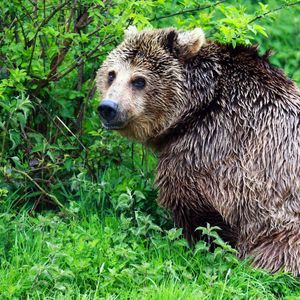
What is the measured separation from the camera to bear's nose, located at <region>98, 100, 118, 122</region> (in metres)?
6.70

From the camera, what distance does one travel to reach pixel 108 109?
6.72m

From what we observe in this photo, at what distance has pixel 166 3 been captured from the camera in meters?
7.82

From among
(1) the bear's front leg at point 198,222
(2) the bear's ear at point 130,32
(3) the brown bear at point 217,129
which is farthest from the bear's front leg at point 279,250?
(2) the bear's ear at point 130,32

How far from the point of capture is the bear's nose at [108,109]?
22.0 ft

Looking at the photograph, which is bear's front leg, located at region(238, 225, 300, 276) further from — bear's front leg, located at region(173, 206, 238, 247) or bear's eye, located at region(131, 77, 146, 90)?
bear's eye, located at region(131, 77, 146, 90)

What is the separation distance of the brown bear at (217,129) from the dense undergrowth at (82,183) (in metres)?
0.24

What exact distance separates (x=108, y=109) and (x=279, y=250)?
1764 millimetres

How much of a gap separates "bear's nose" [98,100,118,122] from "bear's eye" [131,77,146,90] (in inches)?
12.5

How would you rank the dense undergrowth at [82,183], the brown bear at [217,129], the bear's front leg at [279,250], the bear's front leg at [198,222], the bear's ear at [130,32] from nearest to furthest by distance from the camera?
the dense undergrowth at [82,183] < the bear's front leg at [279,250] < the brown bear at [217,129] < the bear's front leg at [198,222] < the bear's ear at [130,32]

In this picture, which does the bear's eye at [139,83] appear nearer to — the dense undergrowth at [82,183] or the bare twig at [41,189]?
the dense undergrowth at [82,183]

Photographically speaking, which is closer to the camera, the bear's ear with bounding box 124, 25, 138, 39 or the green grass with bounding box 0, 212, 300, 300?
the green grass with bounding box 0, 212, 300, 300

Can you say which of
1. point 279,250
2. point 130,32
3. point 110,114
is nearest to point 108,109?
point 110,114

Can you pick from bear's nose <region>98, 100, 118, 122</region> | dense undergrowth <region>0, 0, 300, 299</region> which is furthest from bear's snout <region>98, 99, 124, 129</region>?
dense undergrowth <region>0, 0, 300, 299</region>

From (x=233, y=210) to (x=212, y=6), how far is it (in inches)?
80.2
